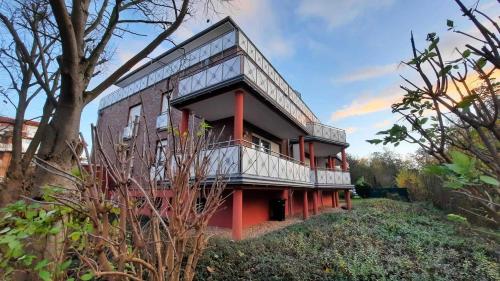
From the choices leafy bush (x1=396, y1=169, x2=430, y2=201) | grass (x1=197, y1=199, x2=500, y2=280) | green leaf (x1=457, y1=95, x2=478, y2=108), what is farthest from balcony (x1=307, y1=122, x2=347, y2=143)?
green leaf (x1=457, y1=95, x2=478, y2=108)

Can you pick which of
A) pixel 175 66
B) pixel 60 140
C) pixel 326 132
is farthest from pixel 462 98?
pixel 326 132

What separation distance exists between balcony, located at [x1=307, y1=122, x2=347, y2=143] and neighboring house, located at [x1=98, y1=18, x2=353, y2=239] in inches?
1.4

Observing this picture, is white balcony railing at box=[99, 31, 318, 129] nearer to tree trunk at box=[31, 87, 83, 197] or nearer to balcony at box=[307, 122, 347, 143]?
balcony at box=[307, 122, 347, 143]

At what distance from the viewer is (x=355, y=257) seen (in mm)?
5926

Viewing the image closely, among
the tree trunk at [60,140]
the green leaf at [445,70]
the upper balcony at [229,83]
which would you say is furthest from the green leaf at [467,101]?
the upper balcony at [229,83]

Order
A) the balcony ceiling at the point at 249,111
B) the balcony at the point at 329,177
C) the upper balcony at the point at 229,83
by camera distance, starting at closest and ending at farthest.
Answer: the upper balcony at the point at 229,83 → the balcony ceiling at the point at 249,111 → the balcony at the point at 329,177

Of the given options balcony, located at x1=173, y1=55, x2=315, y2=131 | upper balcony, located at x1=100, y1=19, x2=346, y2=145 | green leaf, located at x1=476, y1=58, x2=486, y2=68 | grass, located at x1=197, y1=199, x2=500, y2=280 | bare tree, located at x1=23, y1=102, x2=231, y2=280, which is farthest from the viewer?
upper balcony, located at x1=100, y1=19, x2=346, y2=145

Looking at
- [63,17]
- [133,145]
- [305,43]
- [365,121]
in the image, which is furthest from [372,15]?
[305,43]

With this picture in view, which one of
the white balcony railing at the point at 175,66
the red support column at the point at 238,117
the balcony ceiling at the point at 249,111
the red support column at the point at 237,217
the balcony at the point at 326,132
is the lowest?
the red support column at the point at 237,217

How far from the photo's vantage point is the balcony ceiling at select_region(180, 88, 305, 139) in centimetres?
1069

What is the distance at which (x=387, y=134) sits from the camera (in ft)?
4.44

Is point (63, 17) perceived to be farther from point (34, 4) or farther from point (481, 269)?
point (481, 269)

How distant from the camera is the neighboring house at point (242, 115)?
9.08 metres

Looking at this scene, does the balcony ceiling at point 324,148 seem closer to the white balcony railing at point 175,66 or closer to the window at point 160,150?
the white balcony railing at point 175,66
